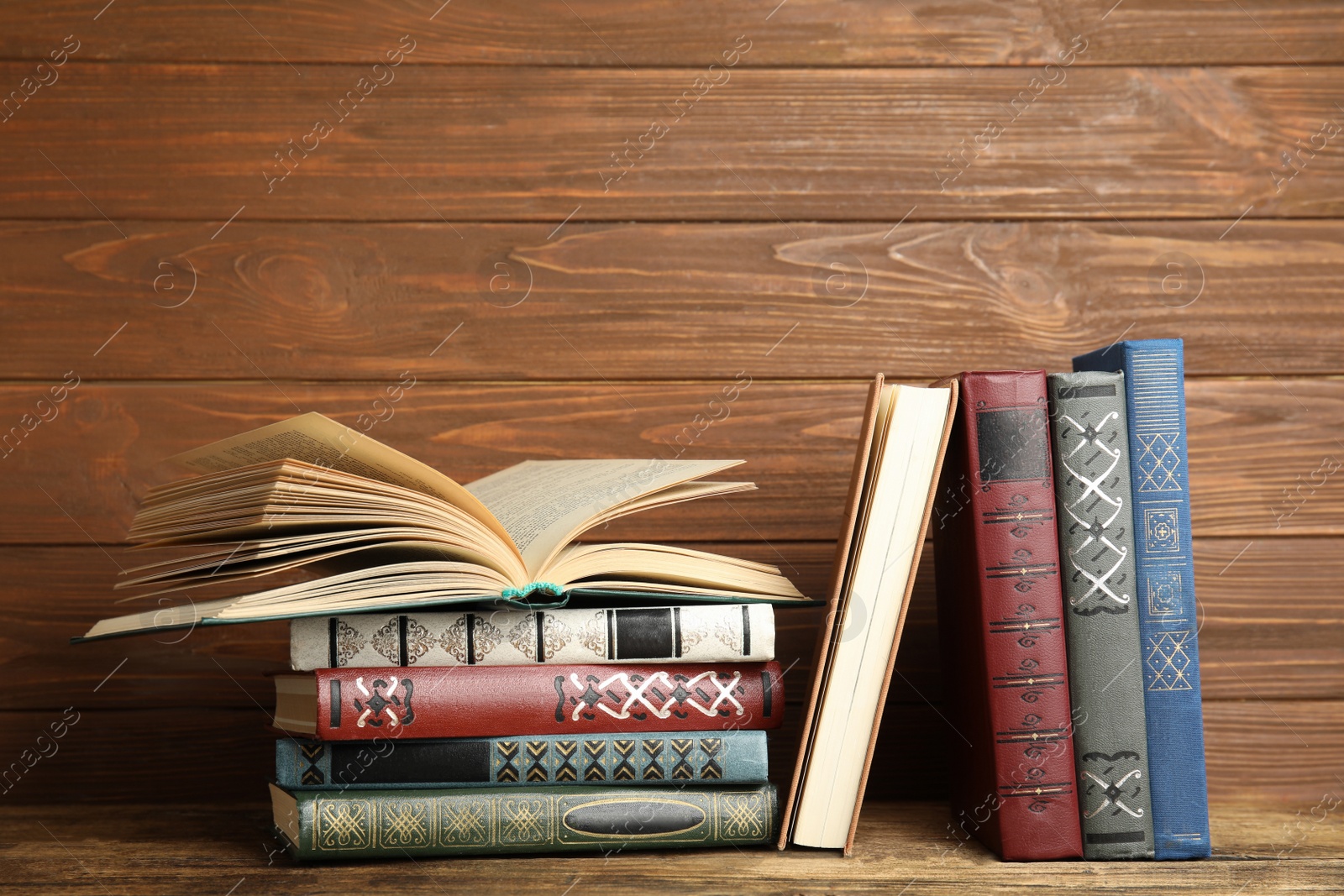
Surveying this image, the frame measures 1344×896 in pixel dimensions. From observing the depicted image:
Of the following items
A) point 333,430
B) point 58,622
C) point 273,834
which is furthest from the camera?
point 58,622

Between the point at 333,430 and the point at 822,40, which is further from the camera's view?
the point at 822,40

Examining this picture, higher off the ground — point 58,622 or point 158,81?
point 158,81

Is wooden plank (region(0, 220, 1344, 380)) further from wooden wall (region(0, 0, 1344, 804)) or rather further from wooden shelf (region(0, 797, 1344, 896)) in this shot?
wooden shelf (region(0, 797, 1344, 896))

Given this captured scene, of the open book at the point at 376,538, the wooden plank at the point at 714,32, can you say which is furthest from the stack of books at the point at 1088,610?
the wooden plank at the point at 714,32

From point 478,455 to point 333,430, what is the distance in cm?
32

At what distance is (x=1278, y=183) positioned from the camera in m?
0.97

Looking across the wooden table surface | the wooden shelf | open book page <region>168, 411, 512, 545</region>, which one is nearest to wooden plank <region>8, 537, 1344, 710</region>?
the wooden table surface

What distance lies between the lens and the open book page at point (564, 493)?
672mm


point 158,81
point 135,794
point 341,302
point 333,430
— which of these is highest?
point 158,81

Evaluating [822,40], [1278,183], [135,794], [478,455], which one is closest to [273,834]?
[135,794]

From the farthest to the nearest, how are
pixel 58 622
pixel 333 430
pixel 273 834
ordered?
pixel 58 622
pixel 273 834
pixel 333 430

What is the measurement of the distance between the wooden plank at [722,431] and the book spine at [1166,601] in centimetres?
28

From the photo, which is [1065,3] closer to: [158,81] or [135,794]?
[158,81]

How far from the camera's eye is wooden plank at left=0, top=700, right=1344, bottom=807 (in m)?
0.91
